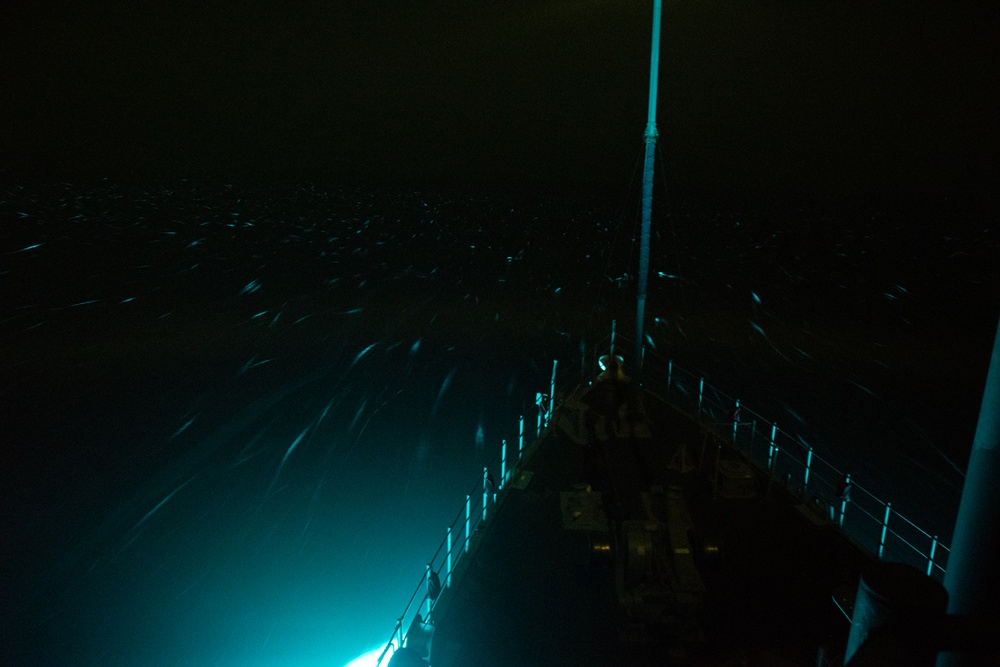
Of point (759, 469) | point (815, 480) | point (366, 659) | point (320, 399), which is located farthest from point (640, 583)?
point (320, 399)

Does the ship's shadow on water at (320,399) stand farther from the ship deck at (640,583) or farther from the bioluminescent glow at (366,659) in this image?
the ship deck at (640,583)

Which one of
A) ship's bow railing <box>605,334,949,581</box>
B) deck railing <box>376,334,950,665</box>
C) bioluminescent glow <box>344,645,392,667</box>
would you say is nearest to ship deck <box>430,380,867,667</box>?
deck railing <box>376,334,950,665</box>

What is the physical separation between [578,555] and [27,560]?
12029 millimetres

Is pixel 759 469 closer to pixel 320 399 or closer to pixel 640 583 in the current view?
pixel 640 583

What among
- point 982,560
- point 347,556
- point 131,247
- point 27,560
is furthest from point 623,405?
point 131,247

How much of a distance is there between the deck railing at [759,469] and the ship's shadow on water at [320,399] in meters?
0.82

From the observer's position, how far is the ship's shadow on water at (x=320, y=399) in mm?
Answer: 11805

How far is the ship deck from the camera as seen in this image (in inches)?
217

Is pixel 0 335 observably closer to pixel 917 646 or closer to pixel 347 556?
pixel 347 556

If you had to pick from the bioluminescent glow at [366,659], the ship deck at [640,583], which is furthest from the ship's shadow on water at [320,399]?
the ship deck at [640,583]

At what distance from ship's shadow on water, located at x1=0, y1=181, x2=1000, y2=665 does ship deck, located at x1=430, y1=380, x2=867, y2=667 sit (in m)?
5.74

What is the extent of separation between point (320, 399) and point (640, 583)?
56.8ft

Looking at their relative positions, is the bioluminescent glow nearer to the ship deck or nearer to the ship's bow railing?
the ship deck

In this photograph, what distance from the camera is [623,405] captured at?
9969 millimetres
